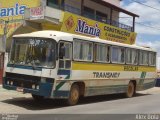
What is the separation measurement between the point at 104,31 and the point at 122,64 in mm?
13353

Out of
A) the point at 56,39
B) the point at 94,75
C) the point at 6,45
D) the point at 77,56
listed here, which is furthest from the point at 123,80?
the point at 6,45

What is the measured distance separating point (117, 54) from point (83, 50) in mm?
3664

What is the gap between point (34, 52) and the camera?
16266 mm

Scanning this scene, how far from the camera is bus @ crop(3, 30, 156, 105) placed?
15.7 metres

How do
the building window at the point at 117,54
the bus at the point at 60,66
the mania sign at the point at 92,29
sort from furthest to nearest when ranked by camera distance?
the mania sign at the point at 92,29, the building window at the point at 117,54, the bus at the point at 60,66

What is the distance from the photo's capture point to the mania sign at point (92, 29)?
29.1m

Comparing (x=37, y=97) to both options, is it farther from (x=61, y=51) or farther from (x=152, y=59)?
(x=152, y=59)

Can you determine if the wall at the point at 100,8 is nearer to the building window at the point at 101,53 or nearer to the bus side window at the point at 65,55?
the building window at the point at 101,53

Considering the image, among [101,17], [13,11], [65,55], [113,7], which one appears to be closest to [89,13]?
[101,17]

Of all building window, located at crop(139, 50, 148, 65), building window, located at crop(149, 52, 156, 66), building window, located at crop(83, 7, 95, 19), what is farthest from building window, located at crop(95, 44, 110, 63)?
building window, located at crop(83, 7, 95, 19)

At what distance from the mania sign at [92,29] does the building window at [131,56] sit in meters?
6.85

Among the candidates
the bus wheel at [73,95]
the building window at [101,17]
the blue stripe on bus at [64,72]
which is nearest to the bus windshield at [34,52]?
the blue stripe on bus at [64,72]

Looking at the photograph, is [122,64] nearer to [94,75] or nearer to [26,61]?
[94,75]

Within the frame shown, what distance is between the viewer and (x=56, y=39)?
1602 cm
